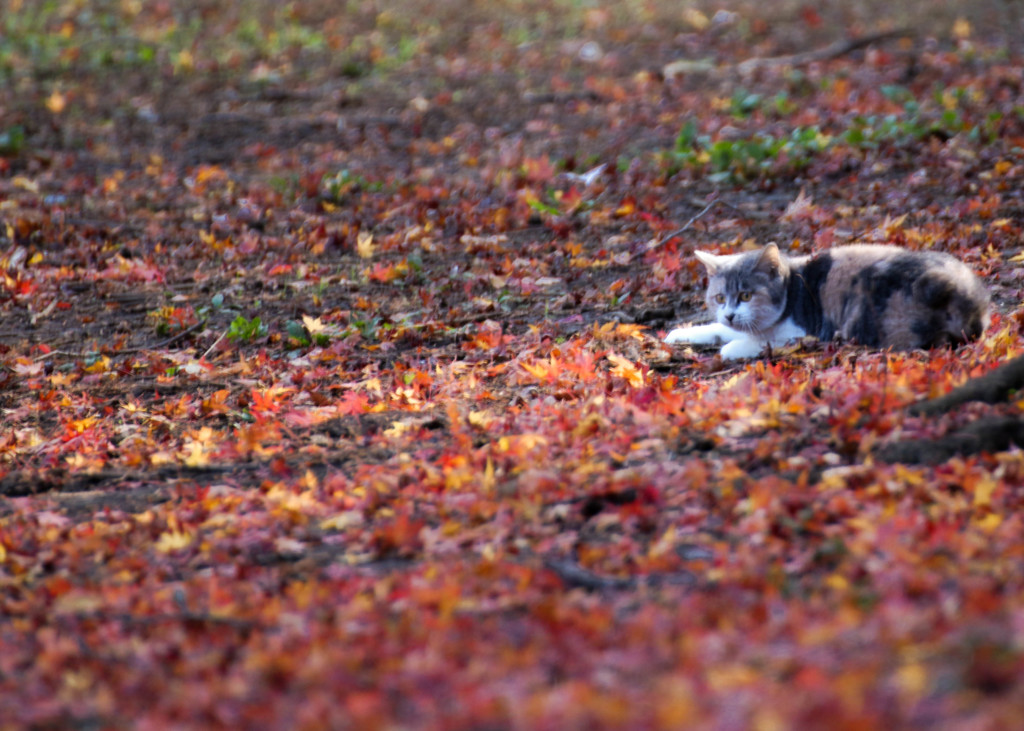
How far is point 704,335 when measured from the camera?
7547 millimetres

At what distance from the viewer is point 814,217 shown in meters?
10.1

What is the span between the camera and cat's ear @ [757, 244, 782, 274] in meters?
7.00

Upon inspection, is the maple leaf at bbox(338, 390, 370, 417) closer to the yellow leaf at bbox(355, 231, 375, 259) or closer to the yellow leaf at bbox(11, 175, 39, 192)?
the yellow leaf at bbox(355, 231, 375, 259)

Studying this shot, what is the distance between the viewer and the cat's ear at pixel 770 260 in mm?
6996

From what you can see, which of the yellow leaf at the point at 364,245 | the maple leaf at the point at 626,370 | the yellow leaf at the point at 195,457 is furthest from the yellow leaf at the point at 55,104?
the maple leaf at the point at 626,370

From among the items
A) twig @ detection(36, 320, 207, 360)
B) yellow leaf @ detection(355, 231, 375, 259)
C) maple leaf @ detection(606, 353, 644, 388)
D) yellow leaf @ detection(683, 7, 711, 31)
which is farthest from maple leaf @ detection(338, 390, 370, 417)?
yellow leaf @ detection(683, 7, 711, 31)

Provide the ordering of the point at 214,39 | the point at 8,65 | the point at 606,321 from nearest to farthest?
the point at 606,321 < the point at 8,65 < the point at 214,39

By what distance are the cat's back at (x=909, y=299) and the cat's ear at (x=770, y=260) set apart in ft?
1.40

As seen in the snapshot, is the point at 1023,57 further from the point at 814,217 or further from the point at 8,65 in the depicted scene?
the point at 8,65

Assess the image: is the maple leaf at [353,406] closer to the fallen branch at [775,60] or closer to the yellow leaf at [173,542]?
the yellow leaf at [173,542]

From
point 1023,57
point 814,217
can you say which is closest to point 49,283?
point 814,217

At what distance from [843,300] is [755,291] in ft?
1.99

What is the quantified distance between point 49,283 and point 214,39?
10.2m

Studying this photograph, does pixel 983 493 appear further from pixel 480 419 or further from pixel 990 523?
pixel 480 419
